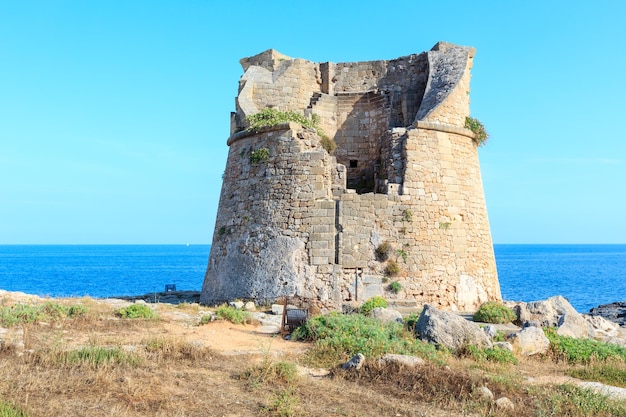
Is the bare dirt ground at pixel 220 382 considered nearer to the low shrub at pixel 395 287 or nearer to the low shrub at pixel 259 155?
the low shrub at pixel 395 287

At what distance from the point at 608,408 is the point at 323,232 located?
8991 millimetres

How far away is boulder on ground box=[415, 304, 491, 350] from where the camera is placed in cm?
962

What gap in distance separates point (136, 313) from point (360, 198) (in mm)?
6184

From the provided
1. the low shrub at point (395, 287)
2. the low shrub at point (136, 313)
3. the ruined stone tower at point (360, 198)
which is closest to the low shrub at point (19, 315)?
the low shrub at point (136, 313)

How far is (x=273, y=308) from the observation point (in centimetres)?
1402

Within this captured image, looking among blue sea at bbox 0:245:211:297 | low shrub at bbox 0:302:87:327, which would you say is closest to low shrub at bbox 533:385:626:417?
low shrub at bbox 0:302:87:327

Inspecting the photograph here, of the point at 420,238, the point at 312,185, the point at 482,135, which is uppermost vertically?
the point at 482,135

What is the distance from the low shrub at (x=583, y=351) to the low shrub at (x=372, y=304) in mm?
4053

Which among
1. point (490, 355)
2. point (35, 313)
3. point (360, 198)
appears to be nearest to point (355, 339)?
point (490, 355)

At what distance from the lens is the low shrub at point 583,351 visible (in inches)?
376

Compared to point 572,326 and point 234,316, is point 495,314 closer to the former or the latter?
point 572,326

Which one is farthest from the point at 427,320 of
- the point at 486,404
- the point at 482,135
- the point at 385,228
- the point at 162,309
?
the point at 482,135

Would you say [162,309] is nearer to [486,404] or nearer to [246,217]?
[246,217]

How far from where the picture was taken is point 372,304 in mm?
13641
